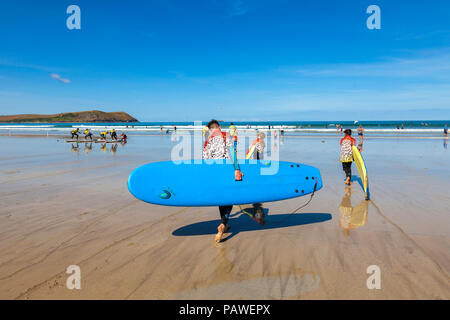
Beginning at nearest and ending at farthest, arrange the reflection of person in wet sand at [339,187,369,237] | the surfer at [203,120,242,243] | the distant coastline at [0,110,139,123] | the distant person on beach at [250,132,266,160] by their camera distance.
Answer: the surfer at [203,120,242,243], the reflection of person in wet sand at [339,187,369,237], the distant person on beach at [250,132,266,160], the distant coastline at [0,110,139,123]

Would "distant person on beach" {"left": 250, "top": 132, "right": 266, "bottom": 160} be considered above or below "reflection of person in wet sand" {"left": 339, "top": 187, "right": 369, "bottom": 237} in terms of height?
above

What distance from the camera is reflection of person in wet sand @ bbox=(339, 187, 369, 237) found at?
16.6ft

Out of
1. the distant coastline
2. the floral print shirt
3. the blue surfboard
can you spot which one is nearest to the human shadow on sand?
the blue surfboard

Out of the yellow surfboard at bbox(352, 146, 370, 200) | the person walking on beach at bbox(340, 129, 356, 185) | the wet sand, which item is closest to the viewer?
the wet sand

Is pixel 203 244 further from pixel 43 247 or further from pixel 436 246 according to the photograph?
pixel 436 246

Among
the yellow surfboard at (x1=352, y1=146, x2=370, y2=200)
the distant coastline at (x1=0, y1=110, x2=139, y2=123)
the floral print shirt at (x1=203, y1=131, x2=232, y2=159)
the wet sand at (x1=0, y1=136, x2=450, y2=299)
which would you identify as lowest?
the wet sand at (x1=0, y1=136, x2=450, y2=299)

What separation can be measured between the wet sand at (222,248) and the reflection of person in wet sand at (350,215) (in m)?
0.02

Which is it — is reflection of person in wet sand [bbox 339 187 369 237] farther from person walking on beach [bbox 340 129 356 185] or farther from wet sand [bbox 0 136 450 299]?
person walking on beach [bbox 340 129 356 185]

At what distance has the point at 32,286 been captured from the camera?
10.2 feet

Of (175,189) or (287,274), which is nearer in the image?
(287,274)

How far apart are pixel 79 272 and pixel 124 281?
2.25ft

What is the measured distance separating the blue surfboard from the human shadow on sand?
569 millimetres

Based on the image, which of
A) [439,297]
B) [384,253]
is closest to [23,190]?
[384,253]

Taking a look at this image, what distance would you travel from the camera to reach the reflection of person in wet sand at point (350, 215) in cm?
505
